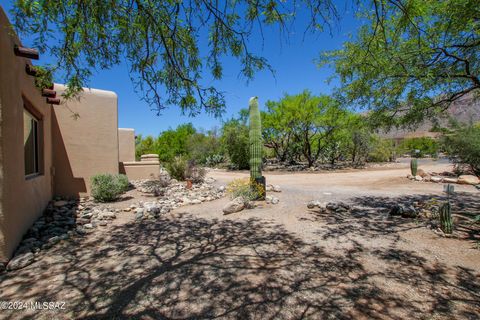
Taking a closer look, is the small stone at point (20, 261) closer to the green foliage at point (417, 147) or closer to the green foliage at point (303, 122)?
the green foliage at point (303, 122)

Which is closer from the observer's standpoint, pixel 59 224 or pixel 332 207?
pixel 59 224

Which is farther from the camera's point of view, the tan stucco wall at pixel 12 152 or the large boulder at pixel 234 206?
the large boulder at pixel 234 206

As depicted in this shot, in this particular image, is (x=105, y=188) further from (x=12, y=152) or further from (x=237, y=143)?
(x=237, y=143)

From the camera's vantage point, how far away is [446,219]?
14.0ft

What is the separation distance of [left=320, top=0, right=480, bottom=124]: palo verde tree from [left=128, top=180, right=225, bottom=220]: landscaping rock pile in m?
5.40

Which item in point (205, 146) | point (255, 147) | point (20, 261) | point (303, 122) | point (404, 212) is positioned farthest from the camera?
point (205, 146)

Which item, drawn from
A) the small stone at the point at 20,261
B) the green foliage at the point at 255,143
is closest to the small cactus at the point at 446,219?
the green foliage at the point at 255,143

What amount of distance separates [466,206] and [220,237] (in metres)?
6.67

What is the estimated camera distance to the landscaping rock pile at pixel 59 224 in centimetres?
356

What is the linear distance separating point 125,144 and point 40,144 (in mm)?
7245

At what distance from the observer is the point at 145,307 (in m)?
2.40

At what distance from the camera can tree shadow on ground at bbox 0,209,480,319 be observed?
234 cm

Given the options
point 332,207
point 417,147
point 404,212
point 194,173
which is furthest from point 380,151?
point 332,207

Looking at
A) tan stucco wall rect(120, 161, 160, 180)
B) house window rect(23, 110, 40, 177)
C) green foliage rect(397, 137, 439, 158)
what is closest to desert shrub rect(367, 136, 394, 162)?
green foliage rect(397, 137, 439, 158)
